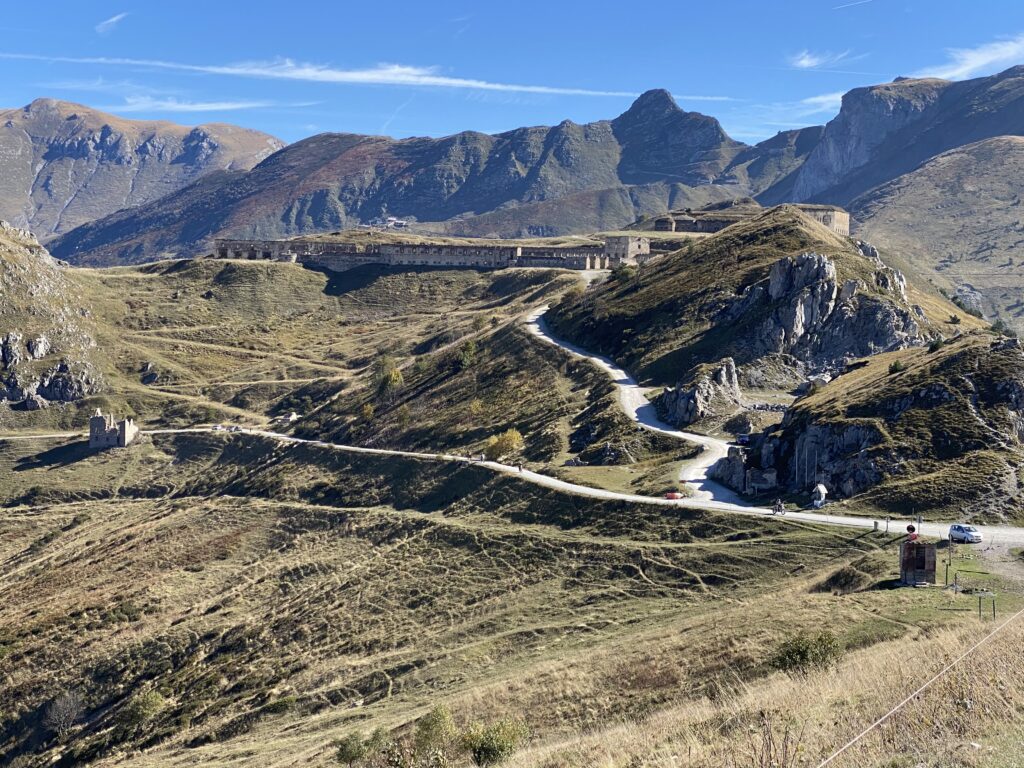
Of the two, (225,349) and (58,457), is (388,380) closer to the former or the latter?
(58,457)

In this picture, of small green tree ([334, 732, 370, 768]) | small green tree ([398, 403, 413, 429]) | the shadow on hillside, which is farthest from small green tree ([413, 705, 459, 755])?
the shadow on hillside

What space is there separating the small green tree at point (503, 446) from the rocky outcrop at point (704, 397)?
1432 centimetres

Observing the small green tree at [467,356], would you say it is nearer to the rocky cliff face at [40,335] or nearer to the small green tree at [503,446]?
the small green tree at [503,446]

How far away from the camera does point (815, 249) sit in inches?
4764

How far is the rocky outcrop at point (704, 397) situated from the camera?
3474 inches

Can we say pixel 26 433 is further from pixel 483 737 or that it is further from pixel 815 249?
pixel 483 737

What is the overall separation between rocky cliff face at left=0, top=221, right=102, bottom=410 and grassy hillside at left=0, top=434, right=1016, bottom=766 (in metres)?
56.0

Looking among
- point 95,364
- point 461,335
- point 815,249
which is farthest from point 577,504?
point 95,364

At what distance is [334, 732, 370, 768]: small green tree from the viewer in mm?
41219

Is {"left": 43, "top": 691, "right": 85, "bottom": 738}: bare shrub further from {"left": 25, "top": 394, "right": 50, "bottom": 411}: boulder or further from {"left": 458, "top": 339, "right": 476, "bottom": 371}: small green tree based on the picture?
{"left": 25, "top": 394, "right": 50, "bottom": 411}: boulder

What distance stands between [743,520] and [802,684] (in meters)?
29.0

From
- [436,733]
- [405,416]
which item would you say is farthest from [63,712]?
[405,416]

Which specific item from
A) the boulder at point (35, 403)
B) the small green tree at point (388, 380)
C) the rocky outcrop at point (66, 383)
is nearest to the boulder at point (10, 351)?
the rocky outcrop at point (66, 383)

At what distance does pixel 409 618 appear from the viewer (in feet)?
213
